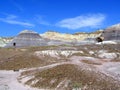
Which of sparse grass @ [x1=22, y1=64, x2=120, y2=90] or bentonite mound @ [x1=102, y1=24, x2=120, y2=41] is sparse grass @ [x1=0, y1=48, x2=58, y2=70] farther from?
bentonite mound @ [x1=102, y1=24, x2=120, y2=41]

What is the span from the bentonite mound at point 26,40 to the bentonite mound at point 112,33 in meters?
30.3

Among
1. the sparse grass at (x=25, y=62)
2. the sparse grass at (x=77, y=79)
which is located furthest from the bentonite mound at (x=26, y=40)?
the sparse grass at (x=77, y=79)

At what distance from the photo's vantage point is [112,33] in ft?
367

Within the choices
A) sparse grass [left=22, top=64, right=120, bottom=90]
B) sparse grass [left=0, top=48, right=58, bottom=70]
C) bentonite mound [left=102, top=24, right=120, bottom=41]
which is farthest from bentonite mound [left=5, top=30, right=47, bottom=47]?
sparse grass [left=22, top=64, right=120, bottom=90]

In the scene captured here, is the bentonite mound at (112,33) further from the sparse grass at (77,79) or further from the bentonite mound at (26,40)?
the sparse grass at (77,79)

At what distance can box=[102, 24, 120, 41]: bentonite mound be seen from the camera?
109125mm

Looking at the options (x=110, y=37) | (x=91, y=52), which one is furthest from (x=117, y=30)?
(x=91, y=52)

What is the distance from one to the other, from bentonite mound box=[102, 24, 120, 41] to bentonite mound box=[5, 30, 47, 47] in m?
30.3

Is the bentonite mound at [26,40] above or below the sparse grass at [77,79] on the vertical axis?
above

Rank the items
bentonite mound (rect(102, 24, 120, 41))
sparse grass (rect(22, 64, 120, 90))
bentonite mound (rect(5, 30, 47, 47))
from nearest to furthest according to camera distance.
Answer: sparse grass (rect(22, 64, 120, 90)), bentonite mound (rect(102, 24, 120, 41)), bentonite mound (rect(5, 30, 47, 47))

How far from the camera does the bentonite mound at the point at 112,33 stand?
358 feet

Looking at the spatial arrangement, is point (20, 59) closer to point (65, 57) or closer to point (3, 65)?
point (3, 65)

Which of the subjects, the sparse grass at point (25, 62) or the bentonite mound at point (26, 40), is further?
the bentonite mound at point (26, 40)

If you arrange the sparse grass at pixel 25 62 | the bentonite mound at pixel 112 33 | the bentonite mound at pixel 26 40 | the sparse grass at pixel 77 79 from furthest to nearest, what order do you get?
the bentonite mound at pixel 26 40 < the bentonite mound at pixel 112 33 < the sparse grass at pixel 25 62 < the sparse grass at pixel 77 79
